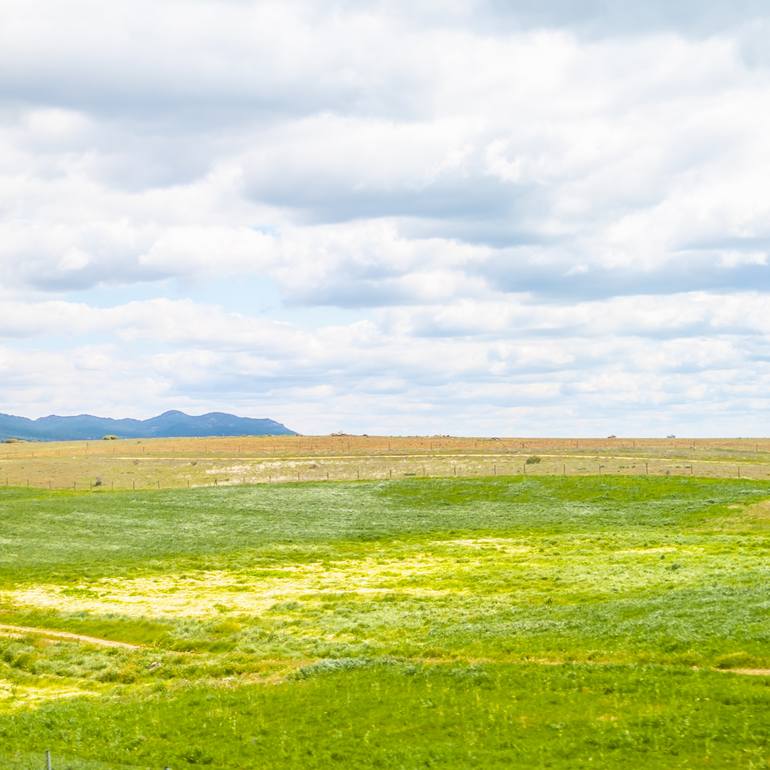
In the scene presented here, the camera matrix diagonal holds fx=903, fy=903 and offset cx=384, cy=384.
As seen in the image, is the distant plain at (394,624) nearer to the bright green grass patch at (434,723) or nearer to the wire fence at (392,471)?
the bright green grass patch at (434,723)

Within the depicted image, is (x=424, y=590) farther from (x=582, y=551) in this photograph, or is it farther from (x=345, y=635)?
(x=582, y=551)

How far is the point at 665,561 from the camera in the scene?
66562mm

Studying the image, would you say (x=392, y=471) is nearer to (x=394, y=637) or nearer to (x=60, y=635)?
(x=60, y=635)

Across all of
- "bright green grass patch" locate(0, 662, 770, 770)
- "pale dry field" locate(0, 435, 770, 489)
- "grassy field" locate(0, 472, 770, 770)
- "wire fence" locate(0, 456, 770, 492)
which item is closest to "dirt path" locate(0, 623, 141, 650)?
"grassy field" locate(0, 472, 770, 770)

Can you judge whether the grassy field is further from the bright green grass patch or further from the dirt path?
the dirt path

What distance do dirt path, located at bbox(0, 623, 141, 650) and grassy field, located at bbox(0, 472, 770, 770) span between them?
0.25m

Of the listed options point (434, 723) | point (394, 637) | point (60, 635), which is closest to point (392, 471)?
point (60, 635)

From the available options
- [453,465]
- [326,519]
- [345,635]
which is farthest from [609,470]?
[345,635]

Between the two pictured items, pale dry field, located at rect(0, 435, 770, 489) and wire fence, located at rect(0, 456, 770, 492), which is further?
pale dry field, located at rect(0, 435, 770, 489)

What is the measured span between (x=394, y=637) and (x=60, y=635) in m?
21.4

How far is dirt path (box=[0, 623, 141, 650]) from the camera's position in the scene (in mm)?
51844

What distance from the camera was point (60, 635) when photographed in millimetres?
54406

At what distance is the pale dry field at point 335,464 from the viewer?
129m

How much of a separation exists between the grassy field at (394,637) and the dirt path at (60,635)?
0.82 feet
